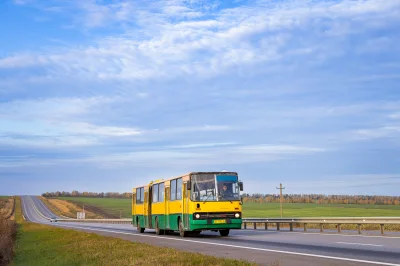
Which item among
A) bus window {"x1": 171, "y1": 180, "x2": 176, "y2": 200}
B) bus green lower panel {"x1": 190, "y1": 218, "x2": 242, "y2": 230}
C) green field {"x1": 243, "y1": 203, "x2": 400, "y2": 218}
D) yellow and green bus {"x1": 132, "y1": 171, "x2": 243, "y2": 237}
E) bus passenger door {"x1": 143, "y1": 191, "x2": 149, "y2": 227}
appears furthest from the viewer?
green field {"x1": 243, "y1": 203, "x2": 400, "y2": 218}

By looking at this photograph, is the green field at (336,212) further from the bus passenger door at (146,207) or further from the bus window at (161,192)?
the bus window at (161,192)

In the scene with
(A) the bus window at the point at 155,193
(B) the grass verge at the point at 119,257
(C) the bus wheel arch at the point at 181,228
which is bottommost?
(B) the grass verge at the point at 119,257

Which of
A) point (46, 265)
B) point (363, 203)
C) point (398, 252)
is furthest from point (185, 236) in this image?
point (363, 203)

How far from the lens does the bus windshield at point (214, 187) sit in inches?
1141

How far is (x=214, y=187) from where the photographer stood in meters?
29.1

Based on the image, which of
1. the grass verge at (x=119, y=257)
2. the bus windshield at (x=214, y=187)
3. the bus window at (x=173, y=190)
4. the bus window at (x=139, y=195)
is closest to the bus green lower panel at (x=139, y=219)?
the bus window at (x=139, y=195)

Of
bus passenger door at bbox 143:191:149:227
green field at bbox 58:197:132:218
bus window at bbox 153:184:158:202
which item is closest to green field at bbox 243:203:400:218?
bus passenger door at bbox 143:191:149:227

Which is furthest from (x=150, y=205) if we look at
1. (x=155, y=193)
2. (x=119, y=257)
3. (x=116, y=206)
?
(x=116, y=206)

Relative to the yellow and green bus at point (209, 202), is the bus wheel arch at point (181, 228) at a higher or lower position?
lower

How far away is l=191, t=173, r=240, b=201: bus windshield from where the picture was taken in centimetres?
2898

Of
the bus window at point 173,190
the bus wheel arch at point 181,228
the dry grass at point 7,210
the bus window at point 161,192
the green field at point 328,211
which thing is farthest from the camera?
the dry grass at point 7,210

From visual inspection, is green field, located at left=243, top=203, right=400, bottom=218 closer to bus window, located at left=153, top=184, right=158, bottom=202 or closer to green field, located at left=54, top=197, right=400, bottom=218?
green field, located at left=54, top=197, right=400, bottom=218

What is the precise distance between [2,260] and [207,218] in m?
9.43

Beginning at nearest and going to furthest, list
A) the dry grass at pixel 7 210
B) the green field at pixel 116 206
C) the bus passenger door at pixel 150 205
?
the bus passenger door at pixel 150 205
the dry grass at pixel 7 210
the green field at pixel 116 206
